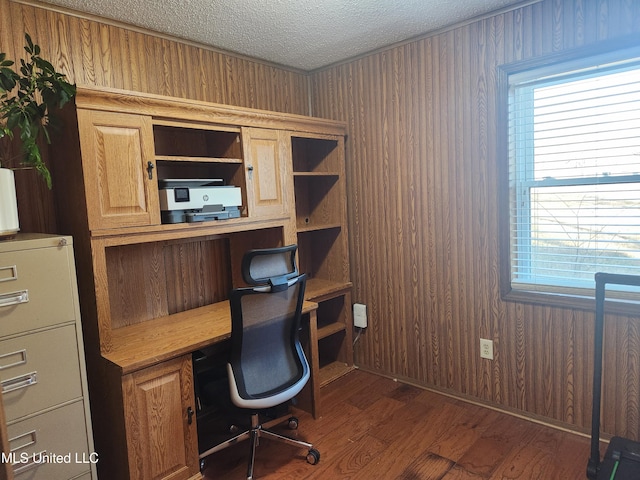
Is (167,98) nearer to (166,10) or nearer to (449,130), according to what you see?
(166,10)

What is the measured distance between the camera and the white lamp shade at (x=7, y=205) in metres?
1.75

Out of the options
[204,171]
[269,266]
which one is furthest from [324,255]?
[269,266]

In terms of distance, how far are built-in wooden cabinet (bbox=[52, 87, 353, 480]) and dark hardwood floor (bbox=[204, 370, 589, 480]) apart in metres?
0.28

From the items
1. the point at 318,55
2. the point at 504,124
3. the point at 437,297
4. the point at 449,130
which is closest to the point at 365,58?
the point at 318,55

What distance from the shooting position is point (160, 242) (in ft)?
8.59

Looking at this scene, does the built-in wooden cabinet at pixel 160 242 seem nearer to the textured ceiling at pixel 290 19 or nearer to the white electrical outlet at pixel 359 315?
the white electrical outlet at pixel 359 315

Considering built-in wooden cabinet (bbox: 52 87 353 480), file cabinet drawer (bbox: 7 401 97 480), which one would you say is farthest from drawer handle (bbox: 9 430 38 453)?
built-in wooden cabinet (bbox: 52 87 353 480)

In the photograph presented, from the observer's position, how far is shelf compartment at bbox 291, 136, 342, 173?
10.9ft

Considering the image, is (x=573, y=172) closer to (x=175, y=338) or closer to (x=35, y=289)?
(x=175, y=338)

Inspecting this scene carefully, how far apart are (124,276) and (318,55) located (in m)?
2.07

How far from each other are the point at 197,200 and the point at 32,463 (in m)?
1.38

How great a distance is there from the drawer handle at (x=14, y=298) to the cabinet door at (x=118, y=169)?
0.41 meters

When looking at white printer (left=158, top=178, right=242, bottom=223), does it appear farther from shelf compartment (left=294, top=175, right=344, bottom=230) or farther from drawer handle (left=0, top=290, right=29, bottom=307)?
shelf compartment (left=294, top=175, right=344, bottom=230)

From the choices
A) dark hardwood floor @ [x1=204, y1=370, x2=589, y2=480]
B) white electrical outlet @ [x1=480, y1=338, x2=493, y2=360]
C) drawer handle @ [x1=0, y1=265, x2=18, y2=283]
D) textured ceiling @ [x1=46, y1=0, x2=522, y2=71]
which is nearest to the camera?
drawer handle @ [x1=0, y1=265, x2=18, y2=283]
